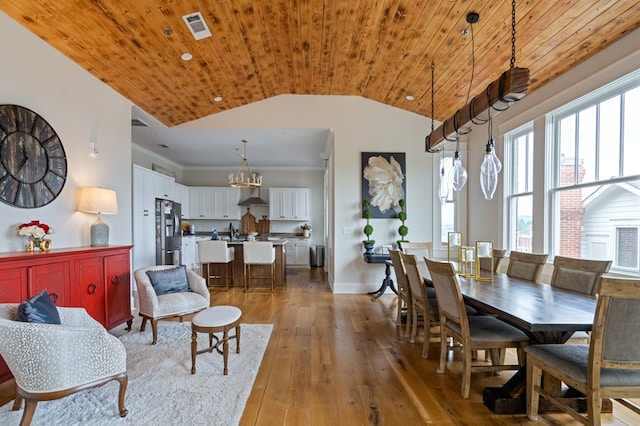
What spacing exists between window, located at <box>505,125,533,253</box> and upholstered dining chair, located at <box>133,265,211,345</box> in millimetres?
4261

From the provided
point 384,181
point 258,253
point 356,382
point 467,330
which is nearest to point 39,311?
point 356,382

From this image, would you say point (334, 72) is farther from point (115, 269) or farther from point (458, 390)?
point (458, 390)

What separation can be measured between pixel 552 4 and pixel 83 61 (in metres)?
4.60

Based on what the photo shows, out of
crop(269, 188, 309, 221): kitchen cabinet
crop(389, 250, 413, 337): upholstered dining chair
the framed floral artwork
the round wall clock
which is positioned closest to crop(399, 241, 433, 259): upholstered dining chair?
the framed floral artwork

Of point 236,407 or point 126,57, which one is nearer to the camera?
point 236,407

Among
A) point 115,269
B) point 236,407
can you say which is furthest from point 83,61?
point 236,407

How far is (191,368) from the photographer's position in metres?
2.43

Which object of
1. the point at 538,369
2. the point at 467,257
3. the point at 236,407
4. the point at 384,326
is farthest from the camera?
the point at 384,326

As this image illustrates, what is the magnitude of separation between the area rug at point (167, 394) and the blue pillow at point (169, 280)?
57cm

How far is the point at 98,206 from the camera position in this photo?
10.3ft

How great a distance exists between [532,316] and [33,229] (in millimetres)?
3797

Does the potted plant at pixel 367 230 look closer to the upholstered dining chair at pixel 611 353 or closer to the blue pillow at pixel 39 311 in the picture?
the upholstered dining chair at pixel 611 353

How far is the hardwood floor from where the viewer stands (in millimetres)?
1885

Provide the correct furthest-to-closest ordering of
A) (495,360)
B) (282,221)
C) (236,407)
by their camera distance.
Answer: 1. (282,221)
2. (495,360)
3. (236,407)
